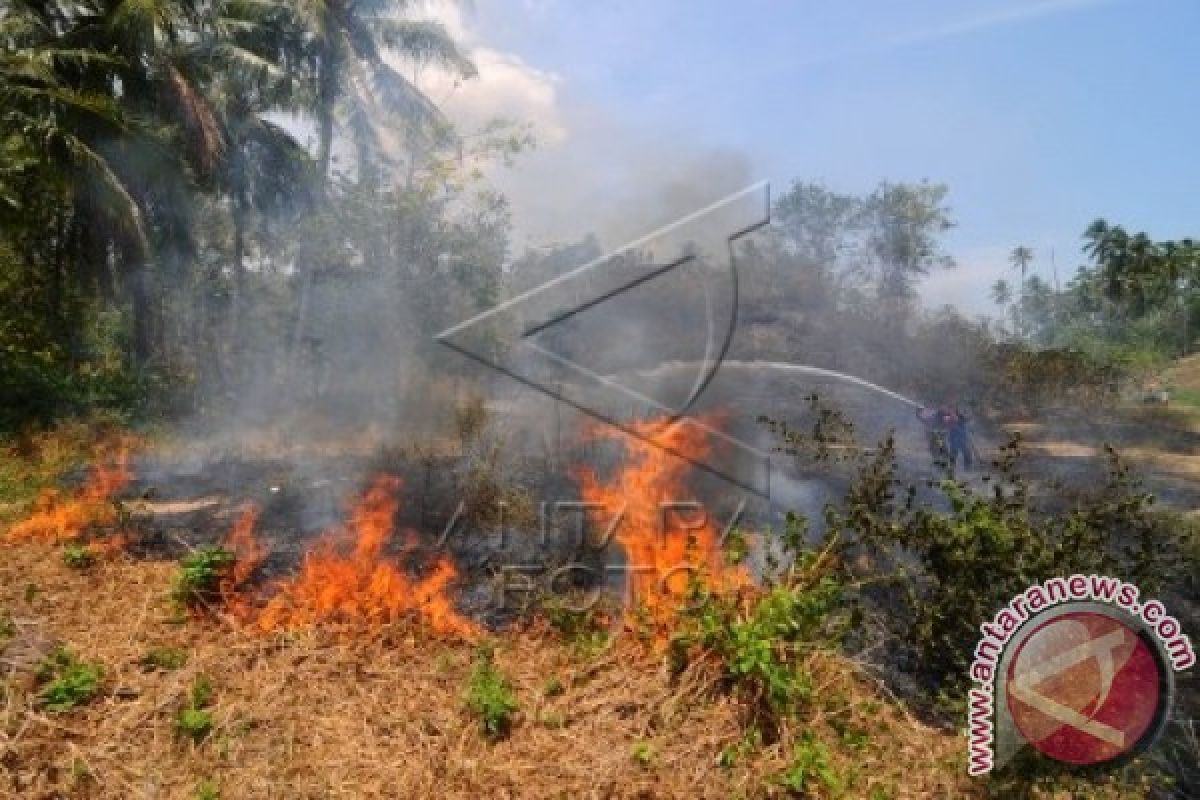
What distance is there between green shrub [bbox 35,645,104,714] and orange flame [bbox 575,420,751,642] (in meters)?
4.08

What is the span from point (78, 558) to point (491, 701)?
4.66m

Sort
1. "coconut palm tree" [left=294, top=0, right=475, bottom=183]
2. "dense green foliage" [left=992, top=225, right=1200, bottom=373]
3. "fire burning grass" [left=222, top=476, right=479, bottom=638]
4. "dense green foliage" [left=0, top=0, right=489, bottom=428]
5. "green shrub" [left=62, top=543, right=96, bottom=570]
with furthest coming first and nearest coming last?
1. "dense green foliage" [left=992, top=225, right=1200, bottom=373]
2. "coconut palm tree" [left=294, top=0, right=475, bottom=183]
3. "dense green foliage" [left=0, top=0, right=489, bottom=428]
4. "green shrub" [left=62, top=543, right=96, bottom=570]
5. "fire burning grass" [left=222, top=476, right=479, bottom=638]

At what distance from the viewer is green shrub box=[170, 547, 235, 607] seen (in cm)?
666

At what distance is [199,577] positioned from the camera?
22.0ft

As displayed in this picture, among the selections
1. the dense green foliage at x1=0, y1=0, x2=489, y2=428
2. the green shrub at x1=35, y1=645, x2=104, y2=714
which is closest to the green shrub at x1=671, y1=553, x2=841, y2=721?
the green shrub at x1=35, y1=645, x2=104, y2=714

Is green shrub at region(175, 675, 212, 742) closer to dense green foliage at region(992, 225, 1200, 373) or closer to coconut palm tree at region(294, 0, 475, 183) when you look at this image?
coconut palm tree at region(294, 0, 475, 183)

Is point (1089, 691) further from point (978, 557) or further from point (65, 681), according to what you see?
point (65, 681)

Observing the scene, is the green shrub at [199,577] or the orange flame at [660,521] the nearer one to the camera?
the orange flame at [660,521]

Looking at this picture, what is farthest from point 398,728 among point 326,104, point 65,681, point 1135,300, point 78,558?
point 1135,300

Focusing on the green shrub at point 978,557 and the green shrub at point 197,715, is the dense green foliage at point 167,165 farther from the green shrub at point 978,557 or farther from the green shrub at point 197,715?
the green shrub at point 978,557

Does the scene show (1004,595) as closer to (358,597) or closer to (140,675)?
(358,597)

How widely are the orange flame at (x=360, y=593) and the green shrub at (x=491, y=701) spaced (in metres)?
0.84

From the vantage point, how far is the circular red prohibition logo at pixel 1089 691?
5309 mm

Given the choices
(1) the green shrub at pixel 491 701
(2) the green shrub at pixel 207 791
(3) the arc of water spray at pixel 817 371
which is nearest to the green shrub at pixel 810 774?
(1) the green shrub at pixel 491 701
